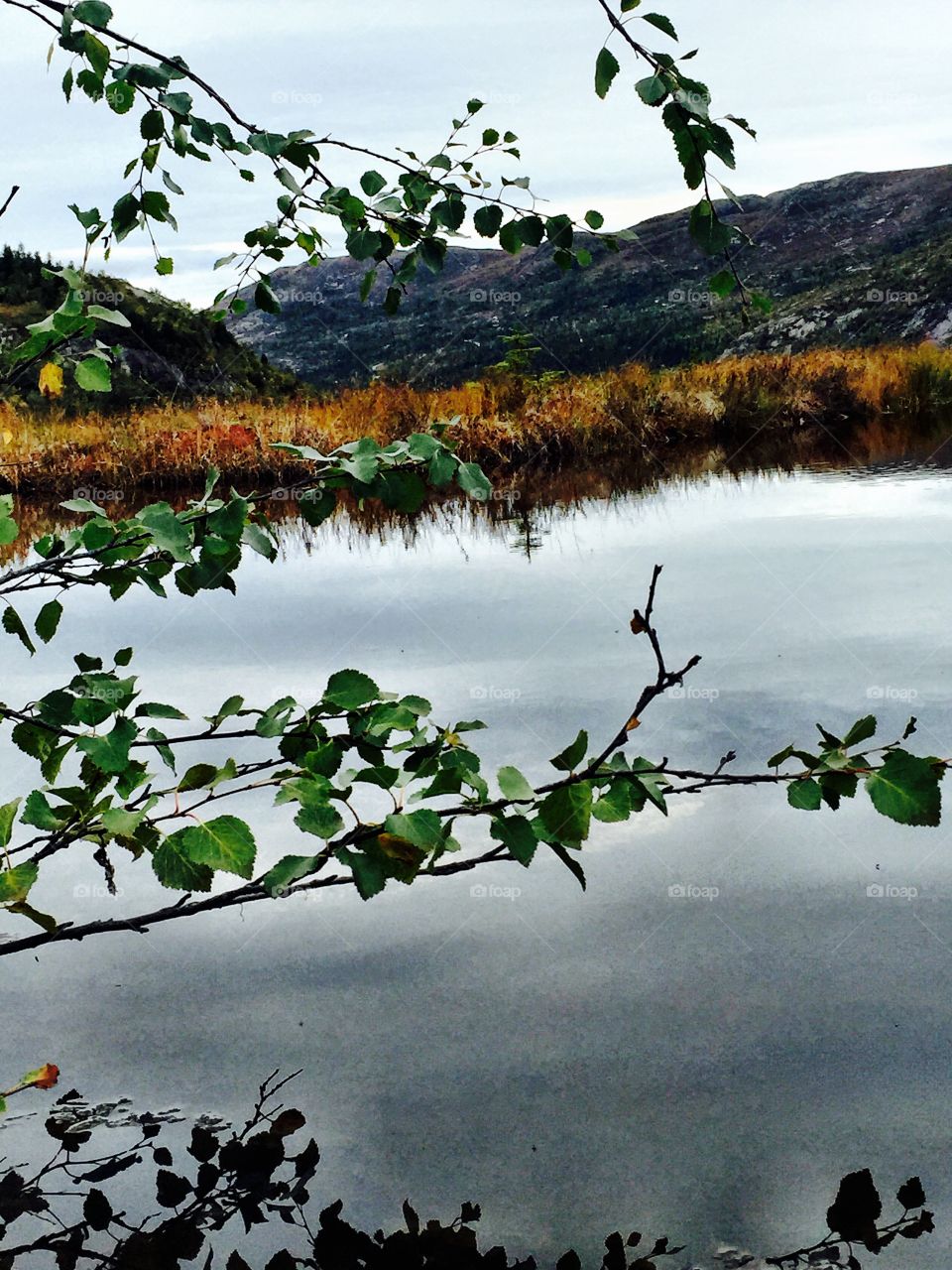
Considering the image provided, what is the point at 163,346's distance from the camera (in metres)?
33.1

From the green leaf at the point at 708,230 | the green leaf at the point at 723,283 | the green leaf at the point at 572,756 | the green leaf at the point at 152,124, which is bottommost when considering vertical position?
the green leaf at the point at 572,756

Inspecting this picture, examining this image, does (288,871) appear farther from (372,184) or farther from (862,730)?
→ (372,184)

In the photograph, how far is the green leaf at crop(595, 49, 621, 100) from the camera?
1.50 metres

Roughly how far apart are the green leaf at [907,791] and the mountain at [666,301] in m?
38.9

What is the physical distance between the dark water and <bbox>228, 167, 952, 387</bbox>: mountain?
3665 cm

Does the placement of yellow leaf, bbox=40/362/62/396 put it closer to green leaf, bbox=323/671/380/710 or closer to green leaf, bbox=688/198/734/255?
green leaf, bbox=323/671/380/710

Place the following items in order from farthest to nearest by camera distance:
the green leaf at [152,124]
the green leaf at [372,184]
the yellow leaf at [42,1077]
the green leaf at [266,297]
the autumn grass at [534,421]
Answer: the autumn grass at [534,421] → the green leaf at [266,297] → the green leaf at [372,184] → the green leaf at [152,124] → the yellow leaf at [42,1077]

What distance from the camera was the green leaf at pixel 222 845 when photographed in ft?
4.51

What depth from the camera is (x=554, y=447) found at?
1194 cm

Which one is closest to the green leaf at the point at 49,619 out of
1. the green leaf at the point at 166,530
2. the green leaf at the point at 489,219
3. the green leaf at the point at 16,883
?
the green leaf at the point at 166,530

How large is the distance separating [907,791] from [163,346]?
1335 inches

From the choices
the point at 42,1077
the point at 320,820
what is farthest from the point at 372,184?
the point at 42,1077

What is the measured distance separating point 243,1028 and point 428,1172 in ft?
1.90

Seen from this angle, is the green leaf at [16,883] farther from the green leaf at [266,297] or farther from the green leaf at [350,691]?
the green leaf at [266,297]
